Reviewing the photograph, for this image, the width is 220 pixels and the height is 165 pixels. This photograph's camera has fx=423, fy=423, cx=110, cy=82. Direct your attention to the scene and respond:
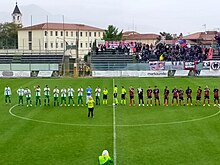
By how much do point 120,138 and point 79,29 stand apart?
10400 cm

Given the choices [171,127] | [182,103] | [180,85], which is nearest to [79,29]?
[180,85]

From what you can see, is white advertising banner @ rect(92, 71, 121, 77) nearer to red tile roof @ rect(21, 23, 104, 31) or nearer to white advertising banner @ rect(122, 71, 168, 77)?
white advertising banner @ rect(122, 71, 168, 77)

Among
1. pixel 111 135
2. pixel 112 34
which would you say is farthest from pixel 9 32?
pixel 111 135

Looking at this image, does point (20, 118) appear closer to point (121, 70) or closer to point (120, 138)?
point (120, 138)

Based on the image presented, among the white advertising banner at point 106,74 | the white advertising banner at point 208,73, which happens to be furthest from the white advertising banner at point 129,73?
→ the white advertising banner at point 208,73

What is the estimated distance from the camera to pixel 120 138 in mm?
20641

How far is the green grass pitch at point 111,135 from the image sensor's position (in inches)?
682

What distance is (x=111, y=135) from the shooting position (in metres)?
21.3

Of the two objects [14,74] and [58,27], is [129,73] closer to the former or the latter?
[14,74]

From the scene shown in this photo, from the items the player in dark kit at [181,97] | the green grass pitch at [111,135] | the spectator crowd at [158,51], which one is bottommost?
the green grass pitch at [111,135]

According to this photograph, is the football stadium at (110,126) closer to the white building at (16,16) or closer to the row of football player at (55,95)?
the row of football player at (55,95)

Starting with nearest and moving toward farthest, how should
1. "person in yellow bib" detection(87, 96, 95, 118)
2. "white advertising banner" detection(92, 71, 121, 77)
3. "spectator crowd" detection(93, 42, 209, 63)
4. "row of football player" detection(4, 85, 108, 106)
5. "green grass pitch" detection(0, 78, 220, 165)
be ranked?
1. "green grass pitch" detection(0, 78, 220, 165)
2. "person in yellow bib" detection(87, 96, 95, 118)
3. "row of football player" detection(4, 85, 108, 106)
4. "white advertising banner" detection(92, 71, 121, 77)
5. "spectator crowd" detection(93, 42, 209, 63)

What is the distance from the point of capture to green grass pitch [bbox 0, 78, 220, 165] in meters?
17.3

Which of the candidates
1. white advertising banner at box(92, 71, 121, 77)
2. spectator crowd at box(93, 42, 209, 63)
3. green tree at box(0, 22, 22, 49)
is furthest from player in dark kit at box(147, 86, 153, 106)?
green tree at box(0, 22, 22, 49)
